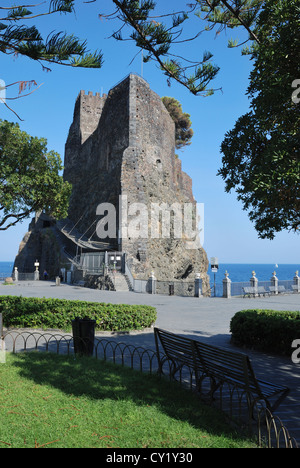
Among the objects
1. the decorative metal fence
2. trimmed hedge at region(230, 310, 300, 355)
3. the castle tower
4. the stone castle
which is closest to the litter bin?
the decorative metal fence

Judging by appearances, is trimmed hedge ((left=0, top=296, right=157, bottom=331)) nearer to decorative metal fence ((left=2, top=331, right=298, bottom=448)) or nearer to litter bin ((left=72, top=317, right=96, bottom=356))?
decorative metal fence ((left=2, top=331, right=298, bottom=448))

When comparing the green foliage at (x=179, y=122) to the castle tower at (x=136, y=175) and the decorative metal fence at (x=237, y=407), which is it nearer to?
the castle tower at (x=136, y=175)

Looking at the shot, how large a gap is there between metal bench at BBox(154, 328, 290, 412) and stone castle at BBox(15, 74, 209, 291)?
27.5m

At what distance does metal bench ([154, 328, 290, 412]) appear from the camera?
4.41 m

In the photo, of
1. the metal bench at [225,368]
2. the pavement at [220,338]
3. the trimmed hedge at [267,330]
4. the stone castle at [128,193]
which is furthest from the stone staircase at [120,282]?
the metal bench at [225,368]

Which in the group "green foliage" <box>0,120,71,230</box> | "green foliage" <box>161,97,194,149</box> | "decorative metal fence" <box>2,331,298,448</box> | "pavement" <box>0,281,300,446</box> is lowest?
"pavement" <box>0,281,300,446</box>

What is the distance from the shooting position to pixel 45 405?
16.4 ft

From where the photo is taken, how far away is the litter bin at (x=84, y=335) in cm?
793

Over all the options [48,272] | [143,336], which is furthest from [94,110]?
[143,336]

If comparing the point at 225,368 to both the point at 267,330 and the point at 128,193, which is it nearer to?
the point at 267,330

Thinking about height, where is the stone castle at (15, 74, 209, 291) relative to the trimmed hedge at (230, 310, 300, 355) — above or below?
above

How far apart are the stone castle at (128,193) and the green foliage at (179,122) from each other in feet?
47.6
